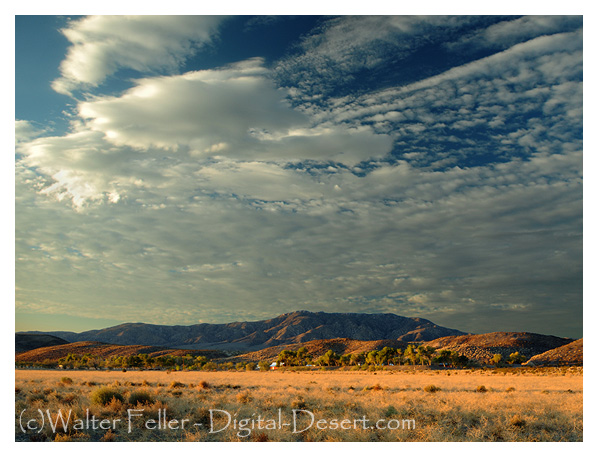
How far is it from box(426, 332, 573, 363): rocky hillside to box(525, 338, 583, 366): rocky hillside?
792 inches

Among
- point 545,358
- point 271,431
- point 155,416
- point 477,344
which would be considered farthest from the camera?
point 477,344

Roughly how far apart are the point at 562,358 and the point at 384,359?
130ft

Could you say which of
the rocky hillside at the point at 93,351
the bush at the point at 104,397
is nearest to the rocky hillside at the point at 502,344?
the rocky hillside at the point at 93,351

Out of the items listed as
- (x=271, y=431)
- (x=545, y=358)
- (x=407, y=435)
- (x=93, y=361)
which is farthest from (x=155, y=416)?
(x=545, y=358)

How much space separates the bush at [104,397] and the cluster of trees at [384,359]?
8971 centimetres

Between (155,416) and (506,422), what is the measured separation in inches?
515

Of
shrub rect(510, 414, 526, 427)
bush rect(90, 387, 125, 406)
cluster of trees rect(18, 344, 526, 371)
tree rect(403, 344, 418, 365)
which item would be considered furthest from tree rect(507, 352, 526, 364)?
bush rect(90, 387, 125, 406)

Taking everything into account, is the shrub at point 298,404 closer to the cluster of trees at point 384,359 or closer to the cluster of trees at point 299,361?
the cluster of trees at point 299,361

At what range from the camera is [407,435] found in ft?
41.3

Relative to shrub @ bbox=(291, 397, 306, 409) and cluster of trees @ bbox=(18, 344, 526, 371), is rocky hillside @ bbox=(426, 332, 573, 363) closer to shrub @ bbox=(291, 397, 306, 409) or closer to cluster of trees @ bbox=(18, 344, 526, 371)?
cluster of trees @ bbox=(18, 344, 526, 371)

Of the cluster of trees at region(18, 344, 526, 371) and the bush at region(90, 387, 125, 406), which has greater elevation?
the bush at region(90, 387, 125, 406)

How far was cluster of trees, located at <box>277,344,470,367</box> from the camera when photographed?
96438 mm

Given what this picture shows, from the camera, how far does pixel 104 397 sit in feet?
54.9

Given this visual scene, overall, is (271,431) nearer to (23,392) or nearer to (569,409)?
(569,409)
